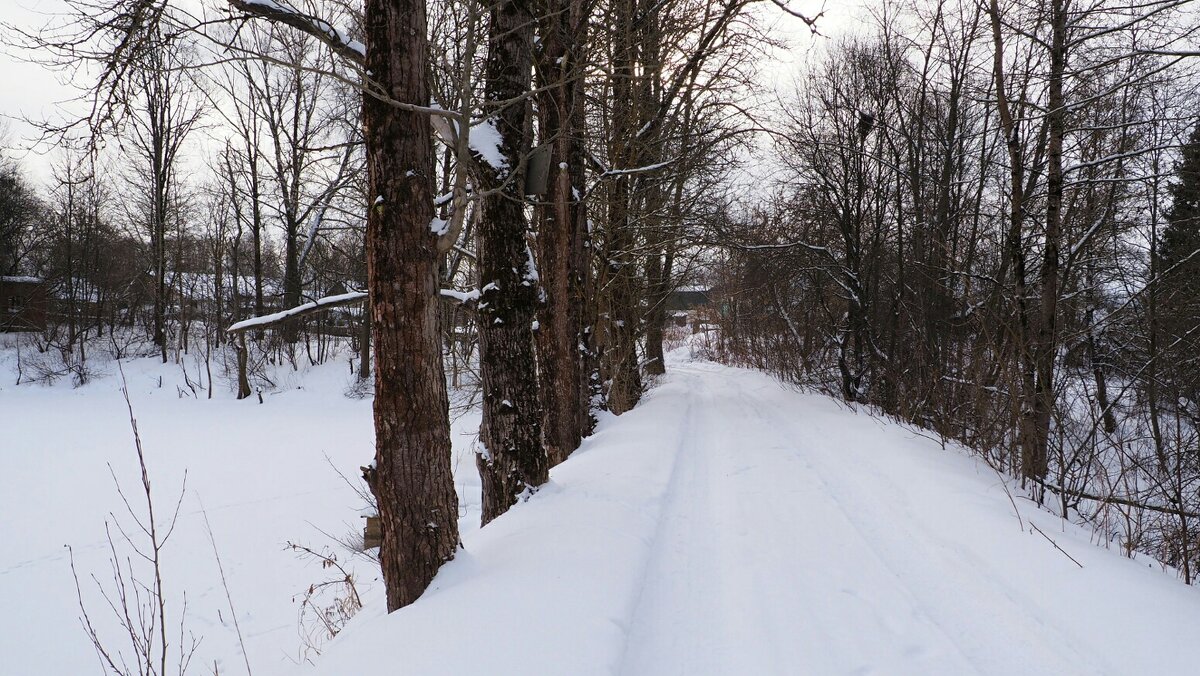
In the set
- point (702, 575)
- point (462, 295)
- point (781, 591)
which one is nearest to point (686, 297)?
point (462, 295)

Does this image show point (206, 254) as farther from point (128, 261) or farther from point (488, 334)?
point (488, 334)

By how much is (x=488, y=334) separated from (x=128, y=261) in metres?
35.3

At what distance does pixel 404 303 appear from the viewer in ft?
10.8

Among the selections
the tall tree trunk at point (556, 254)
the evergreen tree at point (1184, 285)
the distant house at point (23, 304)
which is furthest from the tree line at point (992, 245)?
the distant house at point (23, 304)

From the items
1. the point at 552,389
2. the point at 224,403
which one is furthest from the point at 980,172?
the point at 224,403

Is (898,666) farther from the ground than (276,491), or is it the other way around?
(898,666)

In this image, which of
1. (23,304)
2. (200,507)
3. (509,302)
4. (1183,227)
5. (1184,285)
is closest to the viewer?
(509,302)

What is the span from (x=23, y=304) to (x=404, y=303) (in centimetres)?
3772

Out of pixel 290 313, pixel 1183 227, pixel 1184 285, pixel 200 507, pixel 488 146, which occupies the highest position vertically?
pixel 1183 227

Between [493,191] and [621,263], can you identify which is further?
[621,263]

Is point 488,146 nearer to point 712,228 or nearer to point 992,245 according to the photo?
point 712,228

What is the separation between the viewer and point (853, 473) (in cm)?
647

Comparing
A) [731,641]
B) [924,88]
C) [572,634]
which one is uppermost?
[924,88]

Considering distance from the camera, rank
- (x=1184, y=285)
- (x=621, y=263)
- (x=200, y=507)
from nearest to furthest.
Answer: (x=1184, y=285), (x=200, y=507), (x=621, y=263)
